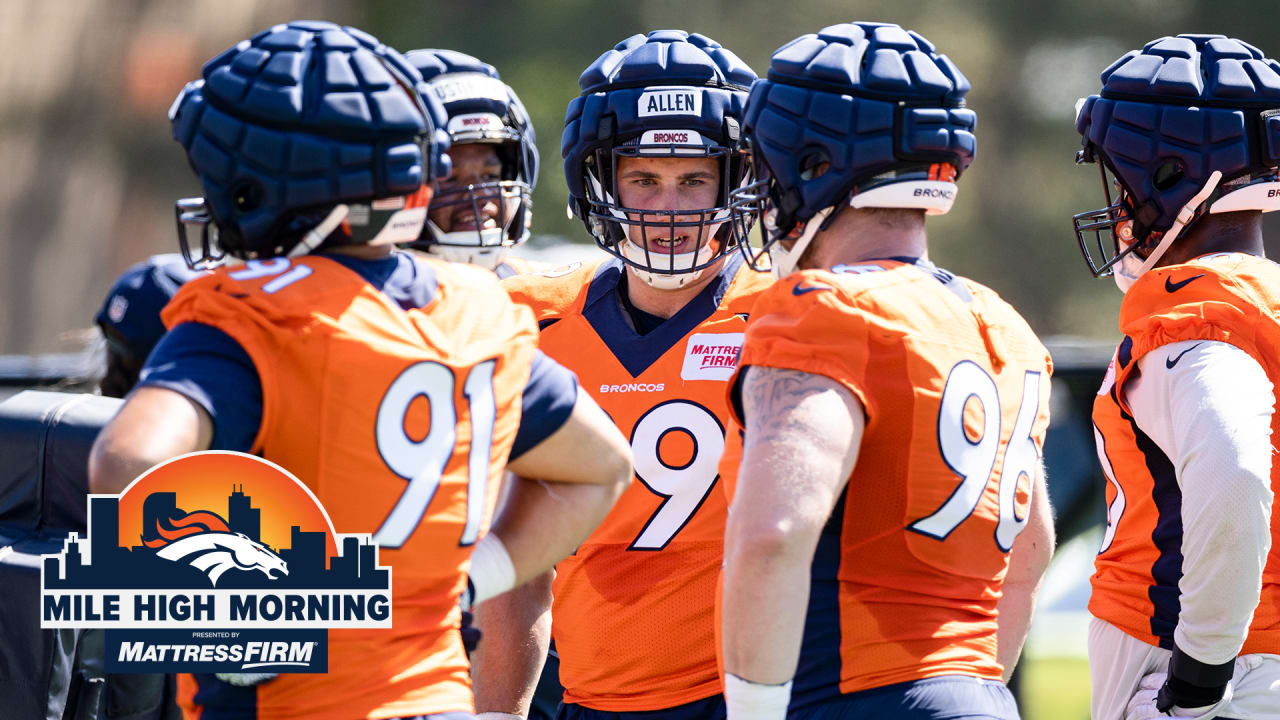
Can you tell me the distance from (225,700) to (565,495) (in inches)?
23.4

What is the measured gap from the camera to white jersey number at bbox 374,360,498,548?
184 centimetres

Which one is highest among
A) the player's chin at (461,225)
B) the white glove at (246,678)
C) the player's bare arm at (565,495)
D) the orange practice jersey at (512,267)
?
the player's chin at (461,225)

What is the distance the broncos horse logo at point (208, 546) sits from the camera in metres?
1.84

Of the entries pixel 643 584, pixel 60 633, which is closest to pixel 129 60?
pixel 60 633

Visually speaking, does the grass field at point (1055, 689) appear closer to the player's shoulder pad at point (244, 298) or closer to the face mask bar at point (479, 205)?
Result: the face mask bar at point (479, 205)

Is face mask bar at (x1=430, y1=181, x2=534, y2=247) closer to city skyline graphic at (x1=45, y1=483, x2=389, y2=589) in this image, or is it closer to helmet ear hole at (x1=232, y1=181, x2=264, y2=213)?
helmet ear hole at (x1=232, y1=181, x2=264, y2=213)

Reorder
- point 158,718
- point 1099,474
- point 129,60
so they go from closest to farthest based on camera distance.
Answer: point 158,718 < point 1099,474 < point 129,60

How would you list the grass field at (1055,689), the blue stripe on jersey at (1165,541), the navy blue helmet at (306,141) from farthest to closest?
the grass field at (1055,689) → the blue stripe on jersey at (1165,541) → the navy blue helmet at (306,141)

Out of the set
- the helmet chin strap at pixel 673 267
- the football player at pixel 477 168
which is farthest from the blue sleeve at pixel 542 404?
the football player at pixel 477 168

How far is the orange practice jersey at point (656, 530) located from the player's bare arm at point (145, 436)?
4.06ft

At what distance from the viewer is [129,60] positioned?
Answer: 30.8 feet

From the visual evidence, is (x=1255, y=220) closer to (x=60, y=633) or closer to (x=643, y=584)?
(x=643, y=584)

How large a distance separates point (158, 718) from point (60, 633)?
0.32m

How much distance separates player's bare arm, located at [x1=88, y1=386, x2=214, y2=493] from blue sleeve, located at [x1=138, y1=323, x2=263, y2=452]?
1cm
